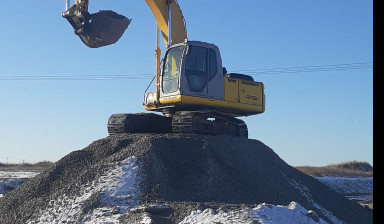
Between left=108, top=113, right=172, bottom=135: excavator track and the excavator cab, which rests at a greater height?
the excavator cab

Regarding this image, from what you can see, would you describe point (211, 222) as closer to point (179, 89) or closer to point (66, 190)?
point (66, 190)

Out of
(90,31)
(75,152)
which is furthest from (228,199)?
(90,31)

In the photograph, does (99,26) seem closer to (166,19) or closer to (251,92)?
(166,19)

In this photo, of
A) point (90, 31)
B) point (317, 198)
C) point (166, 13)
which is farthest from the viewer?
point (166, 13)

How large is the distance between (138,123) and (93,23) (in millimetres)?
3426

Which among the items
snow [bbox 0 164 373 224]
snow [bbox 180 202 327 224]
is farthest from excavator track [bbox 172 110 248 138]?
snow [bbox 180 202 327 224]

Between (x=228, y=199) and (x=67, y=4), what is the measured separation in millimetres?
6874

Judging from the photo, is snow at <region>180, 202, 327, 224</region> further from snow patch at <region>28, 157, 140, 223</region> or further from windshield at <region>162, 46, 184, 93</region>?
windshield at <region>162, 46, 184, 93</region>

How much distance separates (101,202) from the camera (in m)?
10.2

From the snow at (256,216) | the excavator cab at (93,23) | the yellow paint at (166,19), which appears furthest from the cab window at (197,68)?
the snow at (256,216)

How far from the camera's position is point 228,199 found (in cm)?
1085

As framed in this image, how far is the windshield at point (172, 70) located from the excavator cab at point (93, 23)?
1754 mm

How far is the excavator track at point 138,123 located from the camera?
1473cm

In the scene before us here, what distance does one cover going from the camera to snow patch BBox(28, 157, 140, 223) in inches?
385
